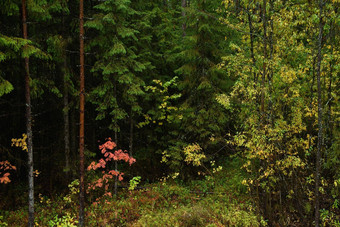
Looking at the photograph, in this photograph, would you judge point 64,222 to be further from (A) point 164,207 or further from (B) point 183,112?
(B) point 183,112

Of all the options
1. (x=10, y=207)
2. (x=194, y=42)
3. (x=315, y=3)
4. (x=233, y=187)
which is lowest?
(x=10, y=207)

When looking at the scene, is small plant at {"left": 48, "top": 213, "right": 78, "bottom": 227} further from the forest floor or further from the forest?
the forest

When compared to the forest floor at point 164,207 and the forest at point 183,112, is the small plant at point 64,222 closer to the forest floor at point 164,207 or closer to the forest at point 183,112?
the forest floor at point 164,207

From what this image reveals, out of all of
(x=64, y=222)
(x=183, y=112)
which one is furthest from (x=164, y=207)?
(x=183, y=112)

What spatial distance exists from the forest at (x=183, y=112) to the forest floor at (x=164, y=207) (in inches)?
2.8

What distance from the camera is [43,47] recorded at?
12016 mm

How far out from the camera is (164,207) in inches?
501

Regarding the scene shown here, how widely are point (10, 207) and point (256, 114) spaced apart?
13140 mm

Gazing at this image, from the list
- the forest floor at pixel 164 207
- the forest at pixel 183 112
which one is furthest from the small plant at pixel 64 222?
the forest at pixel 183 112

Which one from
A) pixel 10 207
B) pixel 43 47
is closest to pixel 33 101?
pixel 43 47

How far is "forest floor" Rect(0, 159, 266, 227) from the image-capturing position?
10442mm

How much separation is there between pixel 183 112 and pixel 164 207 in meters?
5.45

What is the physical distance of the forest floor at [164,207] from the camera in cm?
1044

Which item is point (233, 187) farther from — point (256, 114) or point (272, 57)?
point (272, 57)
